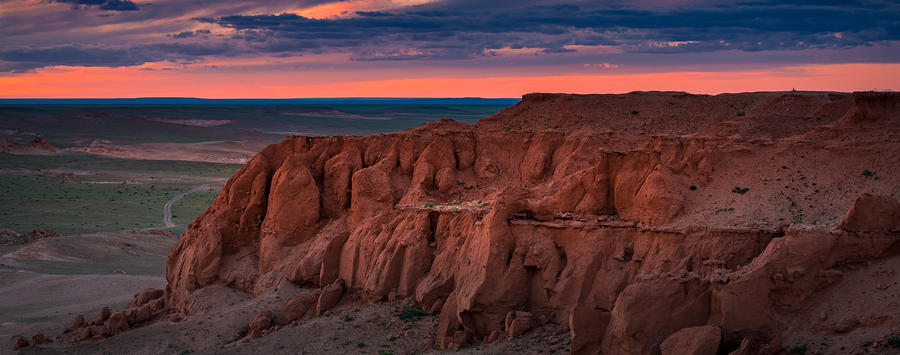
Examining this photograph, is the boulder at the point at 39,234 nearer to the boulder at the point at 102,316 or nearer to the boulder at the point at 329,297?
the boulder at the point at 102,316

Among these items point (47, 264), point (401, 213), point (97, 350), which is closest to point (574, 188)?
point (401, 213)

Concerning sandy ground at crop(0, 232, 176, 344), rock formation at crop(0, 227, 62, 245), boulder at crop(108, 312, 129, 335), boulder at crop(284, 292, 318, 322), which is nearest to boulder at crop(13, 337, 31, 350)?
sandy ground at crop(0, 232, 176, 344)

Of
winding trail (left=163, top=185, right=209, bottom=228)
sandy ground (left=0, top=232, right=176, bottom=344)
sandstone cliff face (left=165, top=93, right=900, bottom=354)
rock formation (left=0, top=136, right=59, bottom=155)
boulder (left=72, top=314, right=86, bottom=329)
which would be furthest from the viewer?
rock formation (left=0, top=136, right=59, bottom=155)

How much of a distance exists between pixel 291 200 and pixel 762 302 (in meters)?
18.2

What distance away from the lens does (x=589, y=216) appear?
83.2 feet

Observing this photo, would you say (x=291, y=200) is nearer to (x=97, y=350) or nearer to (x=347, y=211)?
(x=347, y=211)

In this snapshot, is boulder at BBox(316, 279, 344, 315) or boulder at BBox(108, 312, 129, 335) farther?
boulder at BBox(108, 312, 129, 335)

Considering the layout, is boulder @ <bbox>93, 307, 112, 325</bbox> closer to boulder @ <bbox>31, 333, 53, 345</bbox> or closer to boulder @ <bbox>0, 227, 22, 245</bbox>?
boulder @ <bbox>31, 333, 53, 345</bbox>

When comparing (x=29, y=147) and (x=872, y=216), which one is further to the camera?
(x=29, y=147)

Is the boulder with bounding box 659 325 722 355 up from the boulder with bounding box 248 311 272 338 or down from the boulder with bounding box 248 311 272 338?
up

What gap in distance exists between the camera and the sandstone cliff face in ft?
66.0

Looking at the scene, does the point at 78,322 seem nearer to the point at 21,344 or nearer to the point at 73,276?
the point at 21,344

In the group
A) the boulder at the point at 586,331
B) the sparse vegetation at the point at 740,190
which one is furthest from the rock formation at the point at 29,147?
the boulder at the point at 586,331

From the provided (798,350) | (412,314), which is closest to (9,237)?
(412,314)
